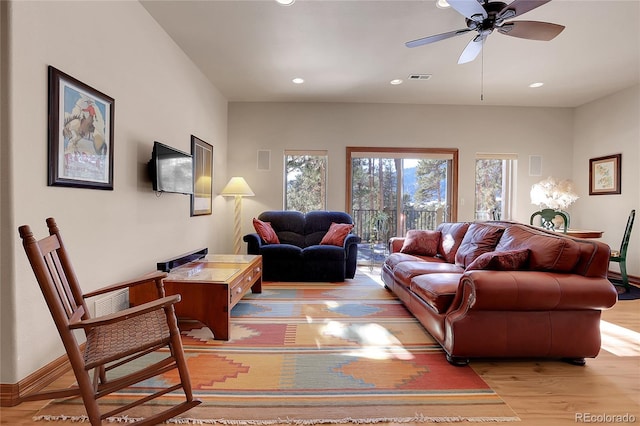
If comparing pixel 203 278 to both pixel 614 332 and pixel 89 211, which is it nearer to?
pixel 89 211

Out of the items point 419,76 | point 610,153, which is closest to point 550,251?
point 419,76

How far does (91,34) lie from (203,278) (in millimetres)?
1941

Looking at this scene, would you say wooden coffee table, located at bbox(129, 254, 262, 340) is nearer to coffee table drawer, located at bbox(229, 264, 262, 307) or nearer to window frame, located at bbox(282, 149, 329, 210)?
coffee table drawer, located at bbox(229, 264, 262, 307)

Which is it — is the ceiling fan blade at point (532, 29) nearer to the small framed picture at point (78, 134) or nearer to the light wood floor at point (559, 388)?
the light wood floor at point (559, 388)

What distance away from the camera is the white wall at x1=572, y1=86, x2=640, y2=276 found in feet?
14.8

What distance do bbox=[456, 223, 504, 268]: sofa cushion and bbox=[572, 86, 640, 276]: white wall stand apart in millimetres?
3212

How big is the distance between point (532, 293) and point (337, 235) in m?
2.85

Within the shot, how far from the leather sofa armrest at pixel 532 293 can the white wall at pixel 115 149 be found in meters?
2.61

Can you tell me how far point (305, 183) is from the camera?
561 cm

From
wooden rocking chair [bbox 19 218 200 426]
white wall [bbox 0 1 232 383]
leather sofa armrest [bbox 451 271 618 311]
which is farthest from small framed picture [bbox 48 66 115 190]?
leather sofa armrest [bbox 451 271 618 311]

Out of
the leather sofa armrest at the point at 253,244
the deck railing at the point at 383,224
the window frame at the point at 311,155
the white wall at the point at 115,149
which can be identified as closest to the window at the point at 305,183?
the window frame at the point at 311,155

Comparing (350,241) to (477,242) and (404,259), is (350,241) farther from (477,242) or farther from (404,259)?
(477,242)

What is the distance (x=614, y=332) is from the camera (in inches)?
108

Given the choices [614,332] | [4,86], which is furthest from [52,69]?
[614,332]
